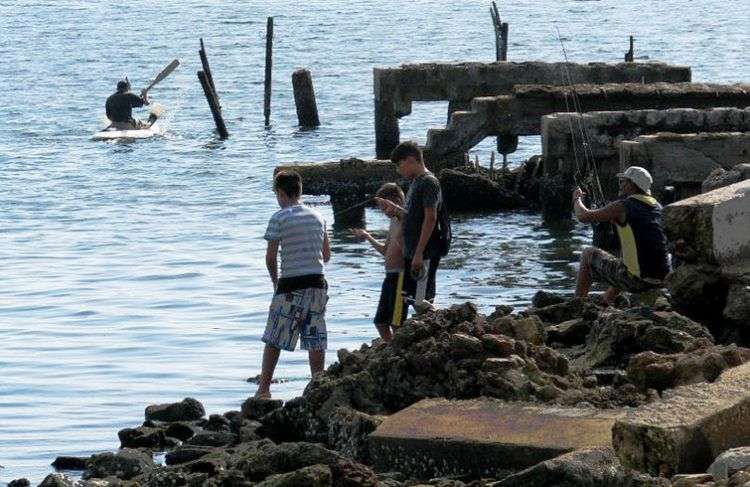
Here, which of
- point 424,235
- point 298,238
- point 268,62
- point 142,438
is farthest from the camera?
point 268,62

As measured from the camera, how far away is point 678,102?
2064 centimetres

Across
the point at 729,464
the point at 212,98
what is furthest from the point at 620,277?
the point at 212,98

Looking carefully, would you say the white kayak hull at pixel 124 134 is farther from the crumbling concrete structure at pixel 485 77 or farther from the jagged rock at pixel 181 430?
the jagged rock at pixel 181 430

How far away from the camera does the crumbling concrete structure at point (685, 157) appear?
17.0 m

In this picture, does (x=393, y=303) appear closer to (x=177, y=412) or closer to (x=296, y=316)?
(x=296, y=316)

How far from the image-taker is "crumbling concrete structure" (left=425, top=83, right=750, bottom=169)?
20625 millimetres

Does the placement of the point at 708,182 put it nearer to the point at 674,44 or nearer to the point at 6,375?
the point at 6,375

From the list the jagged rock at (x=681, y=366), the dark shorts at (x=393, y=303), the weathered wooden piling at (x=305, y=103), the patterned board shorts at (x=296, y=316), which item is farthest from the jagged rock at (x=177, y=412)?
the weathered wooden piling at (x=305, y=103)

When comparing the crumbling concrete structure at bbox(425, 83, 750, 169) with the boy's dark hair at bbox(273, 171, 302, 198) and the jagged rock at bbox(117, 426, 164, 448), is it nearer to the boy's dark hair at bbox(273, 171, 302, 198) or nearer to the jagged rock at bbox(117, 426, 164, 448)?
the boy's dark hair at bbox(273, 171, 302, 198)

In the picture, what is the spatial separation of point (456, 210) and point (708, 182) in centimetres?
850

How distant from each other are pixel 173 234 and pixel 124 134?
1339 cm

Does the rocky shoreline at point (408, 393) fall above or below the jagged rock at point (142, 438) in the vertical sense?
above

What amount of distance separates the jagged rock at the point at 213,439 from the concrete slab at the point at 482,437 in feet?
5.94

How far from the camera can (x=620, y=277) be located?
1264cm
